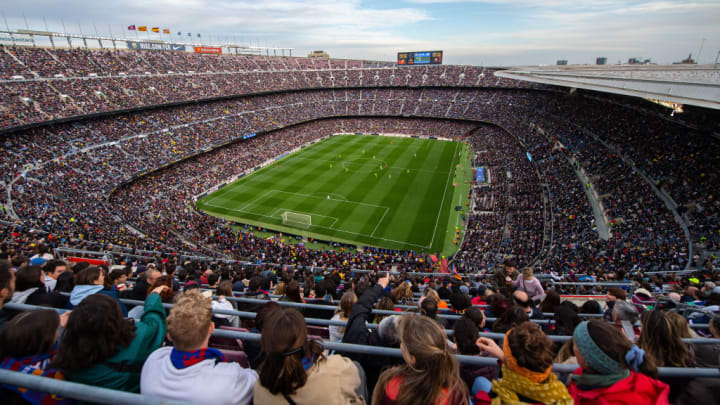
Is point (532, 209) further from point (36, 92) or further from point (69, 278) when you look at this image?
point (36, 92)

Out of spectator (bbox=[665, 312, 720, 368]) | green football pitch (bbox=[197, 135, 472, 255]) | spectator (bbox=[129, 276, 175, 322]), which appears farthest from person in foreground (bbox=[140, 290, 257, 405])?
green football pitch (bbox=[197, 135, 472, 255])

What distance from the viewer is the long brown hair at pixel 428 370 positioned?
2258mm

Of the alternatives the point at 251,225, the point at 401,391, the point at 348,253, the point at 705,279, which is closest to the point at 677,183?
the point at 705,279

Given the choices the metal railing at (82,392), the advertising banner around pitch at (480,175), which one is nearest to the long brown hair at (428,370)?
the metal railing at (82,392)

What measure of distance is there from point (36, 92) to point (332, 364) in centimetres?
4813

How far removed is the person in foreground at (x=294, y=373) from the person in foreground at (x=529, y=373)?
1219mm

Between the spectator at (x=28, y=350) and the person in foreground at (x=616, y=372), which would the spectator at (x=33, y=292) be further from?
the person in foreground at (x=616, y=372)

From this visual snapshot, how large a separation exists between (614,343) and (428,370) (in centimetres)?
159

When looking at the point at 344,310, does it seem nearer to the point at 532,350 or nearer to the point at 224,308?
the point at 224,308

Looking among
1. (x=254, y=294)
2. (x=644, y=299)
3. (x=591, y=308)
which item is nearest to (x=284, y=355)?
(x=254, y=294)

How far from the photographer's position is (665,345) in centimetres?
337

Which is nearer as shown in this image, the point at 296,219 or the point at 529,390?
the point at 529,390

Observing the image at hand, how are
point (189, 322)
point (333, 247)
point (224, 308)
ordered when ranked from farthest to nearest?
point (333, 247) < point (224, 308) < point (189, 322)

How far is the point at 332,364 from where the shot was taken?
2523 mm
